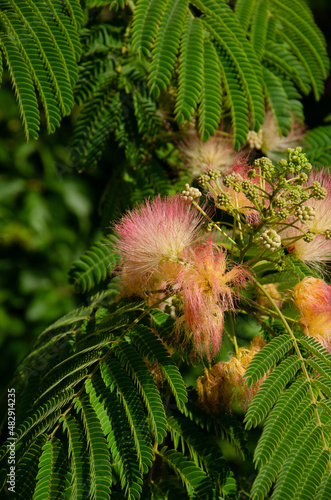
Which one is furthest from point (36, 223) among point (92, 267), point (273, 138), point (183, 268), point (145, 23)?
point (183, 268)

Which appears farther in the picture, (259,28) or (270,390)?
(259,28)

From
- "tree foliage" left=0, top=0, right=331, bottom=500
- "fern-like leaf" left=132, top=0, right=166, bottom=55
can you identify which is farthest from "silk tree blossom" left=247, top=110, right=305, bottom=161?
"fern-like leaf" left=132, top=0, right=166, bottom=55

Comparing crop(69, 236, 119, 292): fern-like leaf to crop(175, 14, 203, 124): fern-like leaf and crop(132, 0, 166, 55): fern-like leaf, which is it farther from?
crop(132, 0, 166, 55): fern-like leaf

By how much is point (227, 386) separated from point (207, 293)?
347 mm

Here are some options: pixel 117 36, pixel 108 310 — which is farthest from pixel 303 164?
pixel 117 36

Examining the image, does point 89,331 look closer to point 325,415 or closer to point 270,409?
point 270,409

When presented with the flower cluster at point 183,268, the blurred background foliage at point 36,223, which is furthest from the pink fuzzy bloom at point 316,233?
the blurred background foliage at point 36,223

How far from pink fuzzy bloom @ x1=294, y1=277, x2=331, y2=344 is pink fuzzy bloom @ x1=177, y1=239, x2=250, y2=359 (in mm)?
226

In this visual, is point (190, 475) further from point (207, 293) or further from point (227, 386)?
point (207, 293)

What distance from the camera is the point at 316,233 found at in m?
1.83

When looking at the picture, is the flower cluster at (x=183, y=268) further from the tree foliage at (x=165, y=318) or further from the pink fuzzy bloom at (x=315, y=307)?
the pink fuzzy bloom at (x=315, y=307)

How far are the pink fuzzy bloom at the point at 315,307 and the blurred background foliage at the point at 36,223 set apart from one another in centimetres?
265

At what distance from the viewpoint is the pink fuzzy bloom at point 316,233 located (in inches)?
71.6

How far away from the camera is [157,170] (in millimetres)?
2580
